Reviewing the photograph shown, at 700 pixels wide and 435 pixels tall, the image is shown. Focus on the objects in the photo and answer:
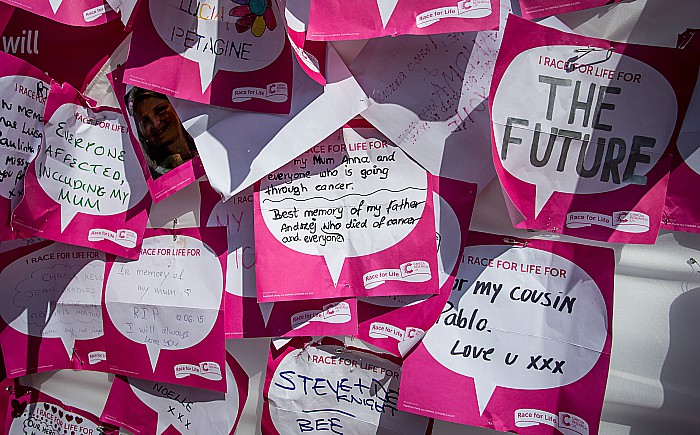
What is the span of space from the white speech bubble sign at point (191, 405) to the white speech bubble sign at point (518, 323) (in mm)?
352

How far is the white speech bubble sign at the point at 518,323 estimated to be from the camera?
0.78 m

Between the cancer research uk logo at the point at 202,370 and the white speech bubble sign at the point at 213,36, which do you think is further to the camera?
the cancer research uk logo at the point at 202,370

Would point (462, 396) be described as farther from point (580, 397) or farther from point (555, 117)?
point (555, 117)

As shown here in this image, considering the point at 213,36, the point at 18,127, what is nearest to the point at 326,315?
the point at 213,36

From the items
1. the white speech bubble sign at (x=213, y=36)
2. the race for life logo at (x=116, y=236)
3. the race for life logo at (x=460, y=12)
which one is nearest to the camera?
the race for life logo at (x=460, y=12)

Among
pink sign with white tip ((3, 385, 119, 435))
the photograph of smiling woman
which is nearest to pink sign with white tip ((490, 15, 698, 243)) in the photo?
the photograph of smiling woman

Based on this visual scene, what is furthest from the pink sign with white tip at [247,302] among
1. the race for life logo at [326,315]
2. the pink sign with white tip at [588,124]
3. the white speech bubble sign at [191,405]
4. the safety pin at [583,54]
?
the safety pin at [583,54]

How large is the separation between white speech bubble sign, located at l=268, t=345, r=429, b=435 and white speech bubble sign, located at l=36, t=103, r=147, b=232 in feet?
1.22

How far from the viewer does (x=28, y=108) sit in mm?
883

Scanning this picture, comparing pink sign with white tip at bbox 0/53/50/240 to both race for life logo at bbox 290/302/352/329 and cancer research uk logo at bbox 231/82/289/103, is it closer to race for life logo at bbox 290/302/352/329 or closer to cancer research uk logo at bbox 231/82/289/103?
cancer research uk logo at bbox 231/82/289/103

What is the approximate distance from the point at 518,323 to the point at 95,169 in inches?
27.1

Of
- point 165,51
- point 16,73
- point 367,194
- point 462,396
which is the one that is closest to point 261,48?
point 165,51

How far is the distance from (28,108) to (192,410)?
1.81 feet

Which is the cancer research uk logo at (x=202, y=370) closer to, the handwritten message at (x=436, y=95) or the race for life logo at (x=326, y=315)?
the race for life logo at (x=326, y=315)
